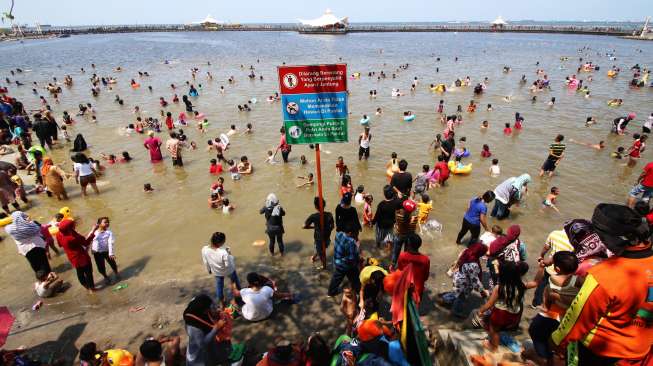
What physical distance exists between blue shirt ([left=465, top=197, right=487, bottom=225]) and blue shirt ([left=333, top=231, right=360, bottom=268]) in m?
3.20

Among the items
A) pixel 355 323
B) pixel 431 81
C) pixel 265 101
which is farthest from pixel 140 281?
pixel 431 81

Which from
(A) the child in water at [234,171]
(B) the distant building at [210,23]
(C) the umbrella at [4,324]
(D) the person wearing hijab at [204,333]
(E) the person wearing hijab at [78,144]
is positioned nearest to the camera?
(D) the person wearing hijab at [204,333]

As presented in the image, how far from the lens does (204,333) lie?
4340mm

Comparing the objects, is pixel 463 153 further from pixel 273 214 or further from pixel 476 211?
pixel 273 214

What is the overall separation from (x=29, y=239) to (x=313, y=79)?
22.4ft

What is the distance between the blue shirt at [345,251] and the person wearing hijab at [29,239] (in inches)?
247

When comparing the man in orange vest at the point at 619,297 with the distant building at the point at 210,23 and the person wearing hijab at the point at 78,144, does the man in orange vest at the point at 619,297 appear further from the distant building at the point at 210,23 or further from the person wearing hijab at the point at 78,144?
the distant building at the point at 210,23

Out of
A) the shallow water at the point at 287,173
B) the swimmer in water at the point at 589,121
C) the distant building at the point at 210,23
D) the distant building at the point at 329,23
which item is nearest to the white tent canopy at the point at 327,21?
the distant building at the point at 329,23

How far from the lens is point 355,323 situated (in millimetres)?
5309

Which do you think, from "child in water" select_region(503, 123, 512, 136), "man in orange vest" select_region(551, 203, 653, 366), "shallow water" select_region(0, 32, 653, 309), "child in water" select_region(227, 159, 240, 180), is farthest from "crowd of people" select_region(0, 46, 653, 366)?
"child in water" select_region(503, 123, 512, 136)

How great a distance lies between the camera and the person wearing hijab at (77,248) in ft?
20.2

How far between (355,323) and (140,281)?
202 inches

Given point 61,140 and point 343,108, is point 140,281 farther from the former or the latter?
point 61,140

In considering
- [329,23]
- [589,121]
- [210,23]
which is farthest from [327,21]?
[589,121]
